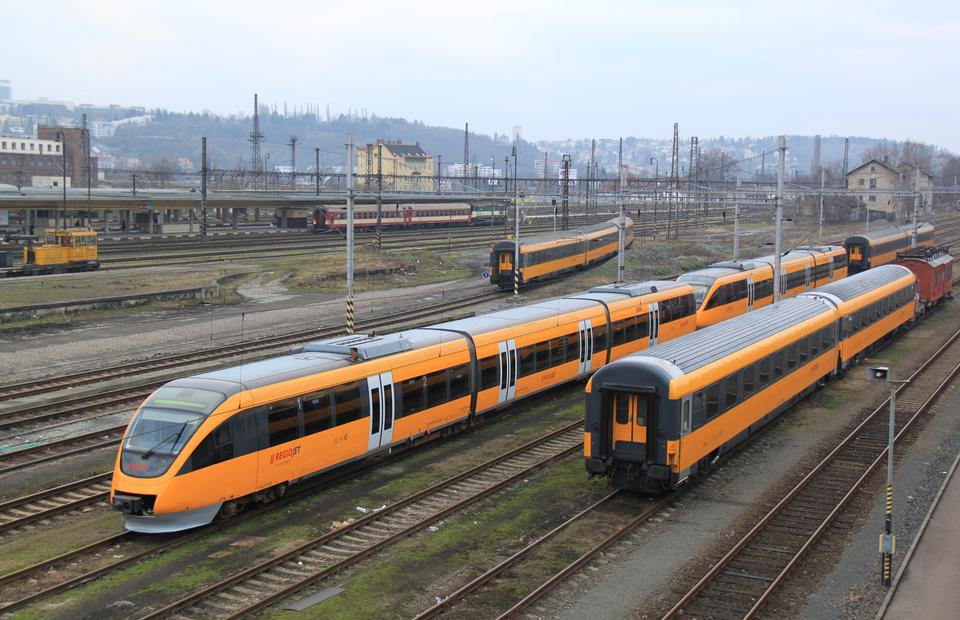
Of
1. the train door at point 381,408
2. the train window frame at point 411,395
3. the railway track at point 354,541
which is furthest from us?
the train window frame at point 411,395

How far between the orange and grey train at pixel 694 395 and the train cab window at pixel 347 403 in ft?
16.0

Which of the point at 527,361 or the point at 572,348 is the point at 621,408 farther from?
the point at 572,348

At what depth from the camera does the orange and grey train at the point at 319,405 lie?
1612cm

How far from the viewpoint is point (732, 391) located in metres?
20.6

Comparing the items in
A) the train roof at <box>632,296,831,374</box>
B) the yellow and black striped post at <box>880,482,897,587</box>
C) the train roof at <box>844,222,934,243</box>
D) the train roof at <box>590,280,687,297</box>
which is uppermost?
the train roof at <box>844,222,934,243</box>

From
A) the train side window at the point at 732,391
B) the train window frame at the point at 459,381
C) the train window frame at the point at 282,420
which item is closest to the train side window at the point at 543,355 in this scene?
the train window frame at the point at 459,381

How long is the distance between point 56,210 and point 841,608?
244 feet

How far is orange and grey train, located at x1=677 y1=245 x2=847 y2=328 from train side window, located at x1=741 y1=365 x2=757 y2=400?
49.3ft

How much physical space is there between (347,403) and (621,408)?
5.70 metres

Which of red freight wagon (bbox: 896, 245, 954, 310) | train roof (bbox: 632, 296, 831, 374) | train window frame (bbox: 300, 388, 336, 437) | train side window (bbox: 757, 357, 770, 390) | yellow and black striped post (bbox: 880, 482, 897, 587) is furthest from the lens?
red freight wagon (bbox: 896, 245, 954, 310)

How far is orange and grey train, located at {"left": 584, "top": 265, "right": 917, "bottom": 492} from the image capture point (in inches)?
710

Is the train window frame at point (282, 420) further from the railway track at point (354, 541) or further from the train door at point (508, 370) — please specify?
the train door at point (508, 370)

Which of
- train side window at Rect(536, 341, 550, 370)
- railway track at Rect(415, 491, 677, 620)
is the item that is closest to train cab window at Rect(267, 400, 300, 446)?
railway track at Rect(415, 491, 677, 620)

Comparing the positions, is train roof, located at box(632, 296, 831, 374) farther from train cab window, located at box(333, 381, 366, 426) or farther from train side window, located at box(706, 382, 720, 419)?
train cab window, located at box(333, 381, 366, 426)
